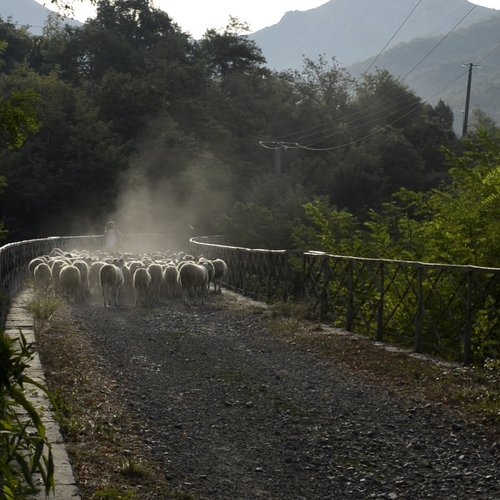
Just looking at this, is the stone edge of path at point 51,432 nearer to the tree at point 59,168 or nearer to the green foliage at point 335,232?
the green foliage at point 335,232

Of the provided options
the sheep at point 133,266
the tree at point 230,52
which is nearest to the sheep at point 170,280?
the sheep at point 133,266

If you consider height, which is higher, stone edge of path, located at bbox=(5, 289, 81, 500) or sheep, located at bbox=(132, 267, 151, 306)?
stone edge of path, located at bbox=(5, 289, 81, 500)

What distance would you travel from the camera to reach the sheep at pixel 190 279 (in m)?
21.3

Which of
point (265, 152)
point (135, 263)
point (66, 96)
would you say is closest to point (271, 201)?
point (66, 96)

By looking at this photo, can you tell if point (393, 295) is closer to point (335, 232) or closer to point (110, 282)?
point (110, 282)

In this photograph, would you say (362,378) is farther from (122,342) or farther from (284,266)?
(284,266)

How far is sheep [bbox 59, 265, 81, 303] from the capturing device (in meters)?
20.7

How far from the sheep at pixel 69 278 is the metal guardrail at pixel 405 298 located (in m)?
4.22

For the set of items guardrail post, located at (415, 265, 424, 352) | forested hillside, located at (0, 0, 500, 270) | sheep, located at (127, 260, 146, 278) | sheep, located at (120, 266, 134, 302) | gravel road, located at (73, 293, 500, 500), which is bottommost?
sheep, located at (120, 266, 134, 302)

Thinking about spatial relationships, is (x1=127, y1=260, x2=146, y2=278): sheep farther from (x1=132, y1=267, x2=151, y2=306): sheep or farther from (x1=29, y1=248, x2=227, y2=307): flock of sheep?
(x1=132, y1=267, x2=151, y2=306): sheep

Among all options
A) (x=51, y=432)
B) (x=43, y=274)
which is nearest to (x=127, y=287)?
(x=43, y=274)

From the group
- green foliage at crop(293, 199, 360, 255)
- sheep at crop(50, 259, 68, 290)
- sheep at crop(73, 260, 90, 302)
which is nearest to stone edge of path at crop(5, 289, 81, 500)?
sheep at crop(50, 259, 68, 290)

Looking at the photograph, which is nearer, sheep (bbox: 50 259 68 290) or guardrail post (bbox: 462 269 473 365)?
guardrail post (bbox: 462 269 473 365)

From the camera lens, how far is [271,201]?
5725 cm
